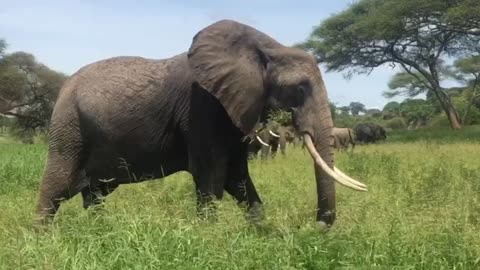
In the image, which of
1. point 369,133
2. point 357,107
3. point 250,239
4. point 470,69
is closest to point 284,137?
point 250,239

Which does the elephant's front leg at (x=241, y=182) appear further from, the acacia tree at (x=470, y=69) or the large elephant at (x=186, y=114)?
the acacia tree at (x=470, y=69)

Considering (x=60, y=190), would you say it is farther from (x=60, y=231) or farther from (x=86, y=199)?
(x=60, y=231)

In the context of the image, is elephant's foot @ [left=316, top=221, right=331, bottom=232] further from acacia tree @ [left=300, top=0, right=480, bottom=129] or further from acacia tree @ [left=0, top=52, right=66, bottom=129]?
acacia tree @ [left=0, top=52, right=66, bottom=129]

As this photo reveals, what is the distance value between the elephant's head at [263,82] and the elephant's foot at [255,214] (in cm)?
48

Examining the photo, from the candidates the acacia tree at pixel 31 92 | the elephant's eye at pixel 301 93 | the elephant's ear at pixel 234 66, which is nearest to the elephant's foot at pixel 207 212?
the elephant's ear at pixel 234 66

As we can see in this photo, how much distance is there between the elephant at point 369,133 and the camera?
103 feet

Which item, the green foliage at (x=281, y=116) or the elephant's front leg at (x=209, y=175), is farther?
the elephant's front leg at (x=209, y=175)

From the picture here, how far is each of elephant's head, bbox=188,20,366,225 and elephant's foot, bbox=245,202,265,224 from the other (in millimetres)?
483

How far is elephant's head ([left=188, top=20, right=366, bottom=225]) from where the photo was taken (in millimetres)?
4973

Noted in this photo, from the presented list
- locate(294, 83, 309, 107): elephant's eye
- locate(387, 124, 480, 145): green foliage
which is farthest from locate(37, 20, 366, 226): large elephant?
locate(387, 124, 480, 145): green foliage

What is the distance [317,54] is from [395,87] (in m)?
18.3

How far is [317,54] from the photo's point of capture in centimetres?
3192

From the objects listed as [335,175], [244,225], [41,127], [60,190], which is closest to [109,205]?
[60,190]

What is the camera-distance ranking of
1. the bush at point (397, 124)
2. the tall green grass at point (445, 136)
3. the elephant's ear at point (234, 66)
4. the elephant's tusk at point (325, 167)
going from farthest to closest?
the bush at point (397, 124) → the tall green grass at point (445, 136) → the elephant's ear at point (234, 66) → the elephant's tusk at point (325, 167)
